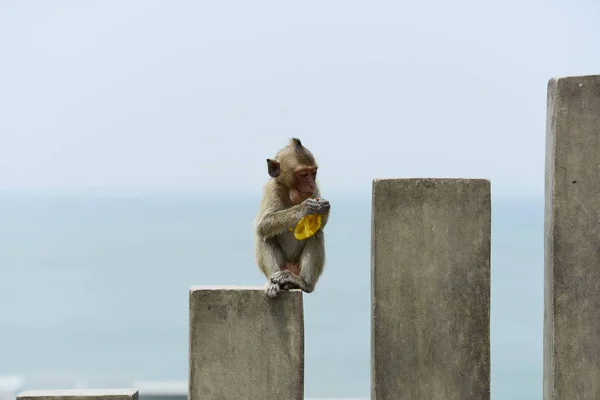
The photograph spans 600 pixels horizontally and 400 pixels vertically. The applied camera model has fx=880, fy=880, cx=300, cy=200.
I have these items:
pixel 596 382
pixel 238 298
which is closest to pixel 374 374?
pixel 238 298

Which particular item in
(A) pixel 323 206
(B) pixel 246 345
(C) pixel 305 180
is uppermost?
(C) pixel 305 180

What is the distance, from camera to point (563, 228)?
4.36 metres

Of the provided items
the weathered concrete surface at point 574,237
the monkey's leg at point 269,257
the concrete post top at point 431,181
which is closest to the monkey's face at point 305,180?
the monkey's leg at point 269,257

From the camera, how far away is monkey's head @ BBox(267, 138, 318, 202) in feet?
18.4

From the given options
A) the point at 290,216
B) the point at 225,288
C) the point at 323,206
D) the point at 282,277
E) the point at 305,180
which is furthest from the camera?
the point at 305,180

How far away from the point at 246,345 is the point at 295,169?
1.60 m

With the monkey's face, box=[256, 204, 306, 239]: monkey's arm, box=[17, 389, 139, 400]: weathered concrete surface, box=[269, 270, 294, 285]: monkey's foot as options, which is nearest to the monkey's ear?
the monkey's face

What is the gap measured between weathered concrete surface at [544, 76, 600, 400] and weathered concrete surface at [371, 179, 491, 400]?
0.35 meters

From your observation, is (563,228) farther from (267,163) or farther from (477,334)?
(267,163)

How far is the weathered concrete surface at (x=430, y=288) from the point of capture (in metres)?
4.29

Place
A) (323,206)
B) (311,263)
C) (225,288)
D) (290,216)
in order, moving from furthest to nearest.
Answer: (290,216)
(311,263)
(323,206)
(225,288)

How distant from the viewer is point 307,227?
5.44 metres

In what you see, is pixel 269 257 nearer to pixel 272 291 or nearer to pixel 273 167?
A: pixel 273 167

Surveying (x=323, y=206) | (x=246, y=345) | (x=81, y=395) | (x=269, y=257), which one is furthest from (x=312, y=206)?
(x=81, y=395)
